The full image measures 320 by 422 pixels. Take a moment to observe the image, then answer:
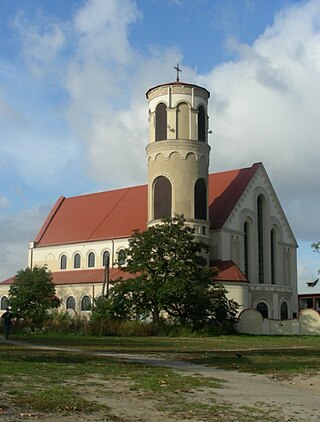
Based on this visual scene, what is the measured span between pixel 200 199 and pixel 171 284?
44.9ft

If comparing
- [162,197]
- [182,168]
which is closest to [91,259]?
[162,197]

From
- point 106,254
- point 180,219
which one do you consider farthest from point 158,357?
point 106,254

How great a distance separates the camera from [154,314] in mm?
44219

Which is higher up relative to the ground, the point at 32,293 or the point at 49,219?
the point at 49,219

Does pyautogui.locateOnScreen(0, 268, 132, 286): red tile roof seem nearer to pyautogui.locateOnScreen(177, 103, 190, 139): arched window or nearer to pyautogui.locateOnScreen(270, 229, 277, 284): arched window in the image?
pyautogui.locateOnScreen(177, 103, 190, 139): arched window

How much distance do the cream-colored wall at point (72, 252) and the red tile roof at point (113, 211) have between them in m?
0.55

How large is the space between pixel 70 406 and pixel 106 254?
174 feet

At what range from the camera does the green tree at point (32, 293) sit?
2099 inches

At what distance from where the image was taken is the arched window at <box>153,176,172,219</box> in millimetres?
54875

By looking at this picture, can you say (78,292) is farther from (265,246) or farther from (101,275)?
(265,246)

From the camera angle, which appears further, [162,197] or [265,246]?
[265,246]

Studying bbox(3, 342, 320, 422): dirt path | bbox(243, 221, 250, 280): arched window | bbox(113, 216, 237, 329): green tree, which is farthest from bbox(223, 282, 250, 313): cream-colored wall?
bbox(3, 342, 320, 422): dirt path

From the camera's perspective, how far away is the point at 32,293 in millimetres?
53938

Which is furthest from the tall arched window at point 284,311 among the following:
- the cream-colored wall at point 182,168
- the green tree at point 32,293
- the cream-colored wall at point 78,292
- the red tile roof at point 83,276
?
the green tree at point 32,293
